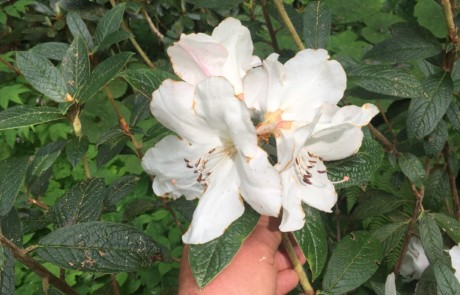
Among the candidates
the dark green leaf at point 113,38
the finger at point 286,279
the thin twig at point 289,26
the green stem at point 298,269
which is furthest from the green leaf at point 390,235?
the dark green leaf at point 113,38

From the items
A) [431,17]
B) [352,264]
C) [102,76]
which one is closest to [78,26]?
[102,76]

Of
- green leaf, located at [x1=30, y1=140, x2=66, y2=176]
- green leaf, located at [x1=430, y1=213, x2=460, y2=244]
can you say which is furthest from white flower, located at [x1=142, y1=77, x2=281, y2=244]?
green leaf, located at [x1=430, y1=213, x2=460, y2=244]

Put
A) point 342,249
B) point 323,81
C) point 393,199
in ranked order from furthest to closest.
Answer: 1. point 393,199
2. point 342,249
3. point 323,81

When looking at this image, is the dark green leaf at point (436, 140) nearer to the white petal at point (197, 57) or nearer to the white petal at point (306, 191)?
the white petal at point (306, 191)

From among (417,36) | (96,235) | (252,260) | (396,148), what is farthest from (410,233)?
(96,235)

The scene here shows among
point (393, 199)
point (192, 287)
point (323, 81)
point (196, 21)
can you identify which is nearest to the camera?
point (323, 81)

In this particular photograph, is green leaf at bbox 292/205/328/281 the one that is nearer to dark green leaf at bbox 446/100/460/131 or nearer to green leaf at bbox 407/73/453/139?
green leaf at bbox 407/73/453/139

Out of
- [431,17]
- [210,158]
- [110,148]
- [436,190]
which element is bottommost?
[431,17]

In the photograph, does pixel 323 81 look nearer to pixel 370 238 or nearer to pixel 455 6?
pixel 370 238

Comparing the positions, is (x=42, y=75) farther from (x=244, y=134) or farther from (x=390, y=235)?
(x=390, y=235)
